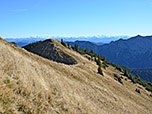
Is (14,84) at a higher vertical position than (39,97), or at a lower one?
higher

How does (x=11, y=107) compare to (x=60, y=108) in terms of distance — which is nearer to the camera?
(x=11, y=107)

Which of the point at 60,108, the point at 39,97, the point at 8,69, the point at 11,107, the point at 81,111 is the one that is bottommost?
the point at 81,111

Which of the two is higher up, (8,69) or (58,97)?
(8,69)

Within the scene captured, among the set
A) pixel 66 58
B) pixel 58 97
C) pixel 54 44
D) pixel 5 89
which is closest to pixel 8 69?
pixel 5 89

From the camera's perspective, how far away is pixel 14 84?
1639cm

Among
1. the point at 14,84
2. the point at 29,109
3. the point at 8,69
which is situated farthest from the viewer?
the point at 8,69

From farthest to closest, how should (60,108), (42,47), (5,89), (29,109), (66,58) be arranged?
(42,47) < (66,58) < (60,108) < (5,89) < (29,109)

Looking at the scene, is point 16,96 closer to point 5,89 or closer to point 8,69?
point 5,89

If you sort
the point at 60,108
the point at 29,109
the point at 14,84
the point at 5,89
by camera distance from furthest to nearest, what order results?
the point at 60,108 → the point at 14,84 → the point at 5,89 → the point at 29,109

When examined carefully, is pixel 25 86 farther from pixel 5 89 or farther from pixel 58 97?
pixel 58 97

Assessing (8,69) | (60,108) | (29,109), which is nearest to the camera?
(29,109)

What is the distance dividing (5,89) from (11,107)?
2895 mm

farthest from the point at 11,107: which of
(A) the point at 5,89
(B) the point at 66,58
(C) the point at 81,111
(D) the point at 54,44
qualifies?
(D) the point at 54,44

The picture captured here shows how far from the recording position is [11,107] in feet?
40.2
